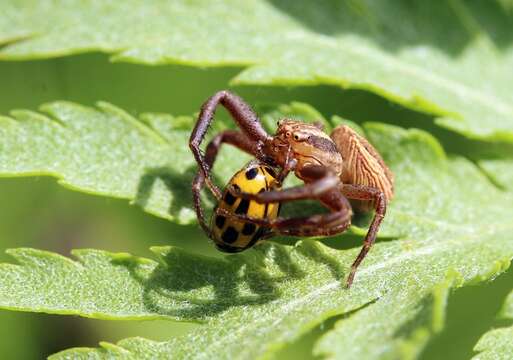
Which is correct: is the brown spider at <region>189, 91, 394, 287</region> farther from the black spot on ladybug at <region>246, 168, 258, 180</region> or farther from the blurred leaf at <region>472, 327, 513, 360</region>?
the blurred leaf at <region>472, 327, 513, 360</region>

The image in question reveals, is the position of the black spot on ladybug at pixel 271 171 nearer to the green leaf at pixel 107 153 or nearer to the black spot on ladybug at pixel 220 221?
the black spot on ladybug at pixel 220 221

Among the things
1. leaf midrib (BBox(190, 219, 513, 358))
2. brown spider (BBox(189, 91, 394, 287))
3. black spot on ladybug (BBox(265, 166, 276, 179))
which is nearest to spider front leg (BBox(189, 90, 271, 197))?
brown spider (BBox(189, 91, 394, 287))

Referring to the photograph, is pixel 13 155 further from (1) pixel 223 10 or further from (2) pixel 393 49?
(2) pixel 393 49

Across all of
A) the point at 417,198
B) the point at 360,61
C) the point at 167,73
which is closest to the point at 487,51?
the point at 360,61

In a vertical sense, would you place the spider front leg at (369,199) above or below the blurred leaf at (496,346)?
above

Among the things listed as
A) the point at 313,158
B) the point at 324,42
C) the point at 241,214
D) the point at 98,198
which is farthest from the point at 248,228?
the point at 98,198

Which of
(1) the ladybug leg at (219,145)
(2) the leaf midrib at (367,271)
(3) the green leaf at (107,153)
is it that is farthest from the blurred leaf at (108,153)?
(2) the leaf midrib at (367,271)

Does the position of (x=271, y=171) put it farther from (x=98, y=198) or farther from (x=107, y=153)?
(x=98, y=198)
